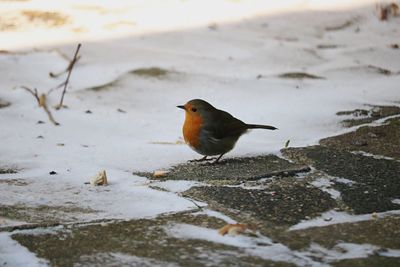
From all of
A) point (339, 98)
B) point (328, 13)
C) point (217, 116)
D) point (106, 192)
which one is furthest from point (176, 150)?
point (328, 13)

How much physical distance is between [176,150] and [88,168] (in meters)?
0.59

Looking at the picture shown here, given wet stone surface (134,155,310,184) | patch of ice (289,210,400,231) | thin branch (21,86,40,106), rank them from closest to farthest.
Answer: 1. patch of ice (289,210,400,231)
2. wet stone surface (134,155,310,184)
3. thin branch (21,86,40,106)

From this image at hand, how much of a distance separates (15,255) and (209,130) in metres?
1.49

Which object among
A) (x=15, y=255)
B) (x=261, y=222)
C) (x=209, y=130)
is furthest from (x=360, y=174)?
(x=15, y=255)

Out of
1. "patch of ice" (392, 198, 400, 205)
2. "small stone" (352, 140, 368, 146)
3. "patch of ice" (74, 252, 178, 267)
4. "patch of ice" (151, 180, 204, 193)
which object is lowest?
"patch of ice" (74, 252, 178, 267)

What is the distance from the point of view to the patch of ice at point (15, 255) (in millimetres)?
1891

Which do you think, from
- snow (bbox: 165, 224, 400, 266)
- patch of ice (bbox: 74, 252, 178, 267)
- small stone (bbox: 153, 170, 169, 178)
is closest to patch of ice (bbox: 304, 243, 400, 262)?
snow (bbox: 165, 224, 400, 266)

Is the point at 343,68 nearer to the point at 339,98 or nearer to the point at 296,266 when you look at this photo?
the point at 339,98

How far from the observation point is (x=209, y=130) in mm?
3244

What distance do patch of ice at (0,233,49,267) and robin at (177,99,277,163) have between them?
4.40 feet

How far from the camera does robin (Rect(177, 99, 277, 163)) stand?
10.6 feet

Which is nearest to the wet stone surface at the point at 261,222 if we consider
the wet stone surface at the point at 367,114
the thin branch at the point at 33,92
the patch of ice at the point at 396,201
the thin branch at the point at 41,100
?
the patch of ice at the point at 396,201

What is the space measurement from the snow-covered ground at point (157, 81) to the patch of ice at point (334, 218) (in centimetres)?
48

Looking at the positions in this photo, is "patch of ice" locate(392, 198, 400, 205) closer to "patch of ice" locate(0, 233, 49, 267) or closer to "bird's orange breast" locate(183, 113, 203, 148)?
"bird's orange breast" locate(183, 113, 203, 148)
